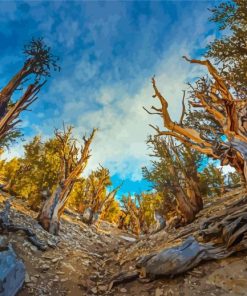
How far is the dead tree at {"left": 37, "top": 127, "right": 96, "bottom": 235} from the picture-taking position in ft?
32.7

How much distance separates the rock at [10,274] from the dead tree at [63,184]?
4.93 metres

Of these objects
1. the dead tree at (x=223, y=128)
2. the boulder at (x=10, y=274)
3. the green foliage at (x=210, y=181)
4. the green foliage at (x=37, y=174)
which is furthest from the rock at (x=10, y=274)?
the green foliage at (x=210, y=181)

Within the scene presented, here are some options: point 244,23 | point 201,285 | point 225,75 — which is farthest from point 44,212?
point 244,23

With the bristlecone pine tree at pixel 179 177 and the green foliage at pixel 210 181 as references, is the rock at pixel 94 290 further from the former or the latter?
the green foliage at pixel 210 181

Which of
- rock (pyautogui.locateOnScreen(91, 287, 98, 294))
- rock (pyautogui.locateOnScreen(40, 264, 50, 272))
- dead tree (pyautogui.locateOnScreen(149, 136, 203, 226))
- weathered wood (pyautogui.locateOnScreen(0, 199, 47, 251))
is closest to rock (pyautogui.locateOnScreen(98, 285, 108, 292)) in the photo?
rock (pyautogui.locateOnScreen(91, 287, 98, 294))

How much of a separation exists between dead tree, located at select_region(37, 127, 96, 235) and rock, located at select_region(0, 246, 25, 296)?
4.93m

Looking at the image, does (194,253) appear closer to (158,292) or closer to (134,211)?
(158,292)

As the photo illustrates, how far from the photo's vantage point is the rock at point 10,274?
4.32 meters

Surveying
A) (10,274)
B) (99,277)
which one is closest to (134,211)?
(99,277)

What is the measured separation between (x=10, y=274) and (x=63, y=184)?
665 cm

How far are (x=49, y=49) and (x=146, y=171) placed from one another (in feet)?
25.5

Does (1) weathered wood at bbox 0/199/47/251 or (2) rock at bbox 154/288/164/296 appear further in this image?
(1) weathered wood at bbox 0/199/47/251

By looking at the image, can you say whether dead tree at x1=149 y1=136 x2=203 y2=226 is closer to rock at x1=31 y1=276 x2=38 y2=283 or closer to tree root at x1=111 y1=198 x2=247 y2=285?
tree root at x1=111 y1=198 x2=247 y2=285

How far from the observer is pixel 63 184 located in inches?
438
